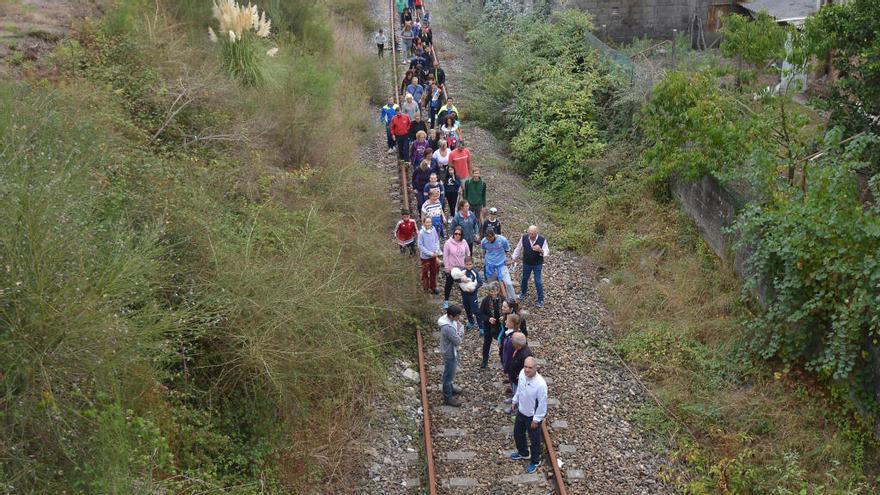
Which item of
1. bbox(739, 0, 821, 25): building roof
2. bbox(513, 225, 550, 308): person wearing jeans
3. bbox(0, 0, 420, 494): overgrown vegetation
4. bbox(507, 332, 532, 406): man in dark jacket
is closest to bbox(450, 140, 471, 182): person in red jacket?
bbox(0, 0, 420, 494): overgrown vegetation

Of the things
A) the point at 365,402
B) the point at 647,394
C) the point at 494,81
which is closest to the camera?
the point at 365,402

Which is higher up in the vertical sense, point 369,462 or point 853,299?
point 853,299

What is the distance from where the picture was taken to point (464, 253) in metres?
12.0

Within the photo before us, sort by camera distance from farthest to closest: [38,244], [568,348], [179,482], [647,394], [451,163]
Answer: [451,163] < [568,348] < [647,394] < [179,482] < [38,244]

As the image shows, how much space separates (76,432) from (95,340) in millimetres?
756

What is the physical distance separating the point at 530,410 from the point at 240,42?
1043cm

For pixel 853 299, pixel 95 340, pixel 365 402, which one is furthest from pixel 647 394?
pixel 95 340

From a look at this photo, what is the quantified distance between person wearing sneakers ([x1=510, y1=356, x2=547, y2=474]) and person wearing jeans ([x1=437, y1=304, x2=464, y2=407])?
3.71ft

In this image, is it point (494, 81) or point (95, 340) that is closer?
point (95, 340)

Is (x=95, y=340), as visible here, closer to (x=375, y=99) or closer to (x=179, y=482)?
(x=179, y=482)

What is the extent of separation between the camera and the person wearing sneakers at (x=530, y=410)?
28.9ft

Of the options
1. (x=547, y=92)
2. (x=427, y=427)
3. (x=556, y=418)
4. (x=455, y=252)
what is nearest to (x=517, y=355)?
(x=556, y=418)

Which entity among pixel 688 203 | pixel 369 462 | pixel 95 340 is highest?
pixel 95 340

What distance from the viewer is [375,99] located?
72.6 feet
